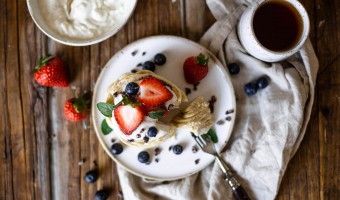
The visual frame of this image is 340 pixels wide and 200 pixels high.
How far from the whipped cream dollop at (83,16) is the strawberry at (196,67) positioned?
0.34 metres

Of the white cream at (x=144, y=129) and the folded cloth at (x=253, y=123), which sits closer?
the white cream at (x=144, y=129)

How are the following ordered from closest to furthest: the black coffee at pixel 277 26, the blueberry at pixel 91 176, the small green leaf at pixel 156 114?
the small green leaf at pixel 156 114, the black coffee at pixel 277 26, the blueberry at pixel 91 176

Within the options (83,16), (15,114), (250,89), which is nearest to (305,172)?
(250,89)

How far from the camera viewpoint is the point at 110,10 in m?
1.80

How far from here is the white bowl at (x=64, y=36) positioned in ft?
5.72

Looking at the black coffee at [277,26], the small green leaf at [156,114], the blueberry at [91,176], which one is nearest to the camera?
the small green leaf at [156,114]

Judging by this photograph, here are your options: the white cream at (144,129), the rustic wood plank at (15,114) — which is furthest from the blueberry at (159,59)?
the rustic wood plank at (15,114)

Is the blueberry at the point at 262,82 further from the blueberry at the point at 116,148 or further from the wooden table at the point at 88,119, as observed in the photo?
the blueberry at the point at 116,148

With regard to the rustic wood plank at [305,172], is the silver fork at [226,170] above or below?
above

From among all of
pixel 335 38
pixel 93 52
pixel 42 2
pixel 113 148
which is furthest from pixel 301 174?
pixel 42 2

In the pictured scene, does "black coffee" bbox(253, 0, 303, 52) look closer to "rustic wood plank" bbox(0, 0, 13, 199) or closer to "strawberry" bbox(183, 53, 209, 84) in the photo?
"strawberry" bbox(183, 53, 209, 84)

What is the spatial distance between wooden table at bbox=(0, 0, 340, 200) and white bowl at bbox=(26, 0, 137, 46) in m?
0.14

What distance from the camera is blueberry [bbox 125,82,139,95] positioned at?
159 cm

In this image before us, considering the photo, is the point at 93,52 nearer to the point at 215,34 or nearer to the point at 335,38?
the point at 215,34
